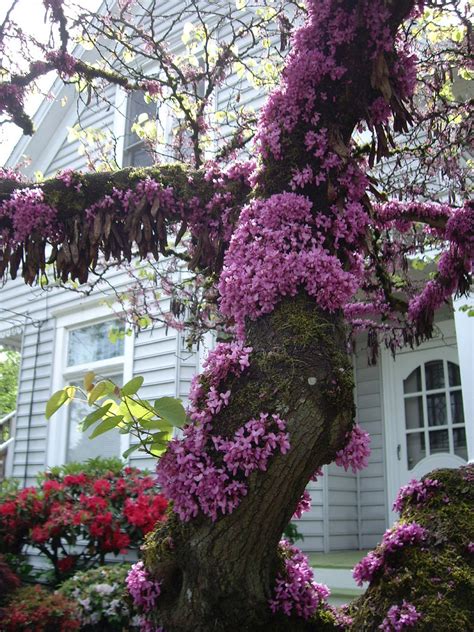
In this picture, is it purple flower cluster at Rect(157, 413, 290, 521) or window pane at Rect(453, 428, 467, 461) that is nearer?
purple flower cluster at Rect(157, 413, 290, 521)

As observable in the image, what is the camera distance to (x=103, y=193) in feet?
8.10

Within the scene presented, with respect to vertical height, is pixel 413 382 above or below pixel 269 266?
above

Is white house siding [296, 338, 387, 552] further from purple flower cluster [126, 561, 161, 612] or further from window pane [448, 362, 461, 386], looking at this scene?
purple flower cluster [126, 561, 161, 612]

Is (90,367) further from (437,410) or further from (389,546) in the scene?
(389,546)

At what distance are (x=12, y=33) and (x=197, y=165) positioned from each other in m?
1.58

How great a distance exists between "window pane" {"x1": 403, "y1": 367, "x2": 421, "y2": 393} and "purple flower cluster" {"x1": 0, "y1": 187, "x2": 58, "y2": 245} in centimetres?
563

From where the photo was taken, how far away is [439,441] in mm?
6812

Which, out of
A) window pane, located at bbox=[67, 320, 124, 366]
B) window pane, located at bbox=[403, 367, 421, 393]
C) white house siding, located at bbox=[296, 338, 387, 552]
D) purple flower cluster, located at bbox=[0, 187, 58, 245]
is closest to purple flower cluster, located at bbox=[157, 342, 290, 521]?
purple flower cluster, located at bbox=[0, 187, 58, 245]

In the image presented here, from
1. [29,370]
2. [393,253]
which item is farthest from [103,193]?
[29,370]

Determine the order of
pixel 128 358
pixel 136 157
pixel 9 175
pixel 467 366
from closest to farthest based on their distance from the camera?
pixel 9 175 → pixel 467 366 → pixel 128 358 → pixel 136 157

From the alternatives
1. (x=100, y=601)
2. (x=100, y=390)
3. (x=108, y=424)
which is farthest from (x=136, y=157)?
(x=108, y=424)

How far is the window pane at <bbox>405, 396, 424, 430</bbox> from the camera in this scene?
709 centimetres

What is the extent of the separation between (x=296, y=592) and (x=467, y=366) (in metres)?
3.38

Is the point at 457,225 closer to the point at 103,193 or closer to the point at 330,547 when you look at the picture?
the point at 103,193
